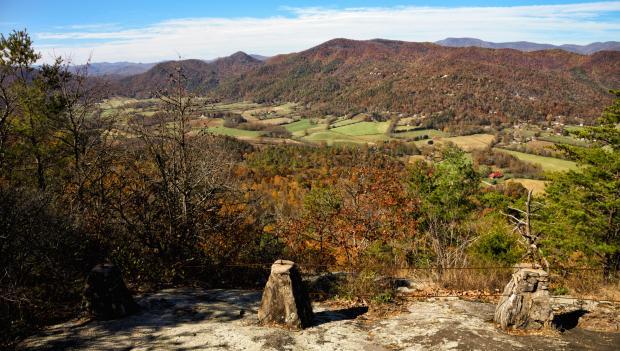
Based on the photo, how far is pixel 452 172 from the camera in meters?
19.8

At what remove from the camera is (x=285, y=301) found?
7.64 meters

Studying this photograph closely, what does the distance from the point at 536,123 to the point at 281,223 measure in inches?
4685

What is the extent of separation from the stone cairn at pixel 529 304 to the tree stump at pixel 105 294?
7697mm

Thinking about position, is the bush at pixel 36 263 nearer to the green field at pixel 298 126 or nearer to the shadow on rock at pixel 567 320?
the shadow on rock at pixel 567 320

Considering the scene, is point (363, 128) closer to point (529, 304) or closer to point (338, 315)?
point (338, 315)

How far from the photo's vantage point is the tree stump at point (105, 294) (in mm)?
7863

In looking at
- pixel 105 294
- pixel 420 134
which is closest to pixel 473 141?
pixel 420 134

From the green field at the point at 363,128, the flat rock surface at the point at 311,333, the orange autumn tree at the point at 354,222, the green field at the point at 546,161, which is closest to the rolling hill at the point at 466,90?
the green field at the point at 363,128

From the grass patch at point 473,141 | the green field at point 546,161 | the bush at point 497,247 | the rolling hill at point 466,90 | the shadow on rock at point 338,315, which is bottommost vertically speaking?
the green field at point 546,161

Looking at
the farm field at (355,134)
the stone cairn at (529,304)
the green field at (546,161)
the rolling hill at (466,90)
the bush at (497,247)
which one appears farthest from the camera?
the rolling hill at (466,90)

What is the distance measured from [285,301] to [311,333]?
783 millimetres

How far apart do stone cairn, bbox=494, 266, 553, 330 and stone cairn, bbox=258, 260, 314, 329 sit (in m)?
3.92

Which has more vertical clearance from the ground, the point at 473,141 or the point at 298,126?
the point at 298,126

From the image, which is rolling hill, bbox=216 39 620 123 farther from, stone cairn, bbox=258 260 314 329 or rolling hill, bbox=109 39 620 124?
stone cairn, bbox=258 260 314 329
